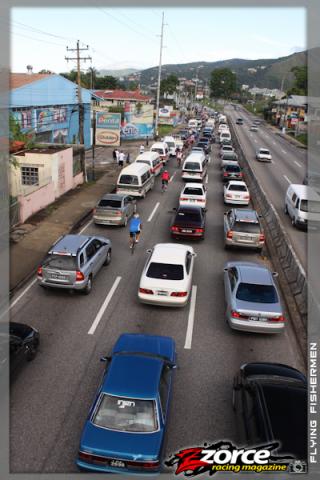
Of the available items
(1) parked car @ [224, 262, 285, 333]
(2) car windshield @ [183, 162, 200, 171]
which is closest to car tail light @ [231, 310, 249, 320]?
(1) parked car @ [224, 262, 285, 333]

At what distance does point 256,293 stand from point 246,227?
20.6ft

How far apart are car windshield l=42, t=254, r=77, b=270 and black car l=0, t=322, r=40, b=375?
3.13 metres

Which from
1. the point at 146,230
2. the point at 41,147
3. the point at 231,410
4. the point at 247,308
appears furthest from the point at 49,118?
the point at 231,410

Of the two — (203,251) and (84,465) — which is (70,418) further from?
(203,251)

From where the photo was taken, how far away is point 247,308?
12.2 metres

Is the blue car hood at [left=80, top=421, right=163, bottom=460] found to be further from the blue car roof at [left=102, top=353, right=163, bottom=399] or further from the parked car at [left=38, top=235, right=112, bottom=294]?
the parked car at [left=38, top=235, right=112, bottom=294]

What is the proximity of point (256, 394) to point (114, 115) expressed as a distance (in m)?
38.2

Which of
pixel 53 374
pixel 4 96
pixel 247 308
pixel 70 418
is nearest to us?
pixel 70 418

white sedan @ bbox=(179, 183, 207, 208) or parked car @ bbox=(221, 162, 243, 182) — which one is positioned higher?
parked car @ bbox=(221, 162, 243, 182)

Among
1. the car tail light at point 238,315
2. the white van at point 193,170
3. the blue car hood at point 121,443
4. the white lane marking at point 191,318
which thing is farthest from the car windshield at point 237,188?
the blue car hood at point 121,443

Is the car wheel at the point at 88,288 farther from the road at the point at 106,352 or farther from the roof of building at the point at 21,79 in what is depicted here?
the roof of building at the point at 21,79

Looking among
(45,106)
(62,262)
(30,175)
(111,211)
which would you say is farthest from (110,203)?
(45,106)

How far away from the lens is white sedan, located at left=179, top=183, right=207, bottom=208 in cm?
2425

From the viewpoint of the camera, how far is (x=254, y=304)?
12391 mm
